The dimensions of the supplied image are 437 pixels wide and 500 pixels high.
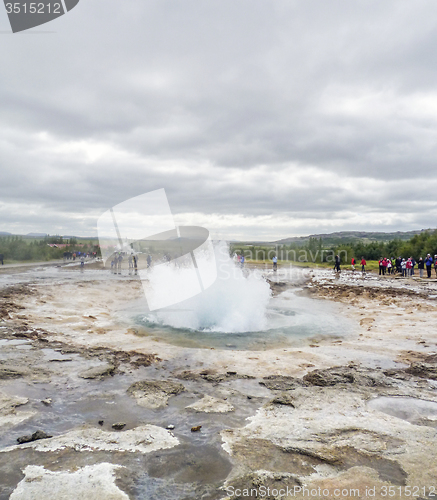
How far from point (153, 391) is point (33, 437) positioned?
77.9 inches

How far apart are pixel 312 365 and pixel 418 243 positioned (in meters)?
42.1

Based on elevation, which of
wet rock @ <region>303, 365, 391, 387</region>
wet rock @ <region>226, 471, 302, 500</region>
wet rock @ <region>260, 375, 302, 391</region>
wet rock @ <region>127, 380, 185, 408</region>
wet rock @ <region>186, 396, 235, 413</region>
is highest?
wet rock @ <region>226, 471, 302, 500</region>

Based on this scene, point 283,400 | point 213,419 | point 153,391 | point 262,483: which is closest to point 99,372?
point 153,391

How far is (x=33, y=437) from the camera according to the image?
4.09m

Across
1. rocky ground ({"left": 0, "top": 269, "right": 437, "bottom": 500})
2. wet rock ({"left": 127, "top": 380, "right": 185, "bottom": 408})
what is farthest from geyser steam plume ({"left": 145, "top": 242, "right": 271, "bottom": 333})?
wet rock ({"left": 127, "top": 380, "right": 185, "bottom": 408})

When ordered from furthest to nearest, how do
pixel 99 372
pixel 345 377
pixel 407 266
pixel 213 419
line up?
pixel 407 266
pixel 99 372
pixel 345 377
pixel 213 419

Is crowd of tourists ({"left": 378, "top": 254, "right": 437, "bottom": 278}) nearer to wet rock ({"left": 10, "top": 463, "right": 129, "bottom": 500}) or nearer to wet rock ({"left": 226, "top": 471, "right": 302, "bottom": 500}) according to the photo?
wet rock ({"left": 226, "top": 471, "right": 302, "bottom": 500})

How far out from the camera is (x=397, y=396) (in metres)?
5.61

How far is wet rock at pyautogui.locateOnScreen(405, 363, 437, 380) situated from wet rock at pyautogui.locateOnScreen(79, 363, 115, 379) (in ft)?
19.0

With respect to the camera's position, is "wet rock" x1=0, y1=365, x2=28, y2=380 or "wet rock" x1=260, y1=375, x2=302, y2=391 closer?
"wet rock" x1=260, y1=375, x2=302, y2=391

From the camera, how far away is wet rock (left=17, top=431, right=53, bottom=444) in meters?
4.03

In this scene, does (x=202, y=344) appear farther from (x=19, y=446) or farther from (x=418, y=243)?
(x=418, y=243)

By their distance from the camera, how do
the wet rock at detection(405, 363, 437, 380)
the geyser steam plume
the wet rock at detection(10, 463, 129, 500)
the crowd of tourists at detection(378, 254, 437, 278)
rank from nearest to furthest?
the wet rock at detection(10, 463, 129, 500), the wet rock at detection(405, 363, 437, 380), the geyser steam plume, the crowd of tourists at detection(378, 254, 437, 278)

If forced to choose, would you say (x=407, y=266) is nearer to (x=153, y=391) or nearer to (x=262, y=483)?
(x=153, y=391)
